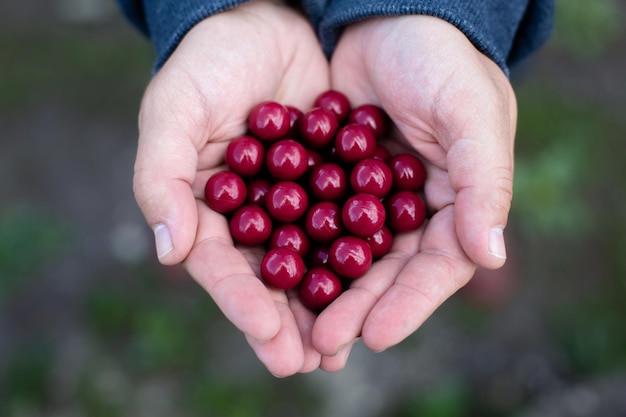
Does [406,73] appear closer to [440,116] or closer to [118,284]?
[440,116]

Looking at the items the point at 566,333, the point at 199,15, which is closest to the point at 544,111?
the point at 566,333

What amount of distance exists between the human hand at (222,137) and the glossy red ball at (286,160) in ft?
0.83

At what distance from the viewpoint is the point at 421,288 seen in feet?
9.54

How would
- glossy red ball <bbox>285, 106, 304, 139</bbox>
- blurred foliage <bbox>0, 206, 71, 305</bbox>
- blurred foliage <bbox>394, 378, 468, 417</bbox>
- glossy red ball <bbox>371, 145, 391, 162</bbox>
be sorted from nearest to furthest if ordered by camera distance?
glossy red ball <bbox>371, 145, 391, 162</bbox>
glossy red ball <bbox>285, 106, 304, 139</bbox>
blurred foliage <bbox>394, 378, 468, 417</bbox>
blurred foliage <bbox>0, 206, 71, 305</bbox>

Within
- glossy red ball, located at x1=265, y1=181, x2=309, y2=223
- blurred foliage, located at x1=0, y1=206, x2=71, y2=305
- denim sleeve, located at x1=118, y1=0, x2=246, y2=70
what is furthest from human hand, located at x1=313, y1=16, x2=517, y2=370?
blurred foliage, located at x1=0, y1=206, x2=71, y2=305

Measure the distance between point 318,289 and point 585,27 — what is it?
14.1ft

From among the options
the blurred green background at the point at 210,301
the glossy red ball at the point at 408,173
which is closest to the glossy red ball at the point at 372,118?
the glossy red ball at the point at 408,173

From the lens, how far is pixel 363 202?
334 cm

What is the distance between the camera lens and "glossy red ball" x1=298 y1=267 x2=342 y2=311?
3.10 metres

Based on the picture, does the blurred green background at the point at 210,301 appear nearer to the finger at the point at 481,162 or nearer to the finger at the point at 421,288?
the finger at the point at 421,288

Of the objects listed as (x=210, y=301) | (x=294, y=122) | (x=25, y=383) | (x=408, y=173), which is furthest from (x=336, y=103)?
(x=25, y=383)

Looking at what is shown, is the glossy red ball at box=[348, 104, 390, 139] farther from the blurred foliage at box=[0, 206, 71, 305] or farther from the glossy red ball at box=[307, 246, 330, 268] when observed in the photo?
the blurred foliage at box=[0, 206, 71, 305]

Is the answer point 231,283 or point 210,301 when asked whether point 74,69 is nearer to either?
point 210,301

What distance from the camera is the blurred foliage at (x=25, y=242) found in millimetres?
4754
